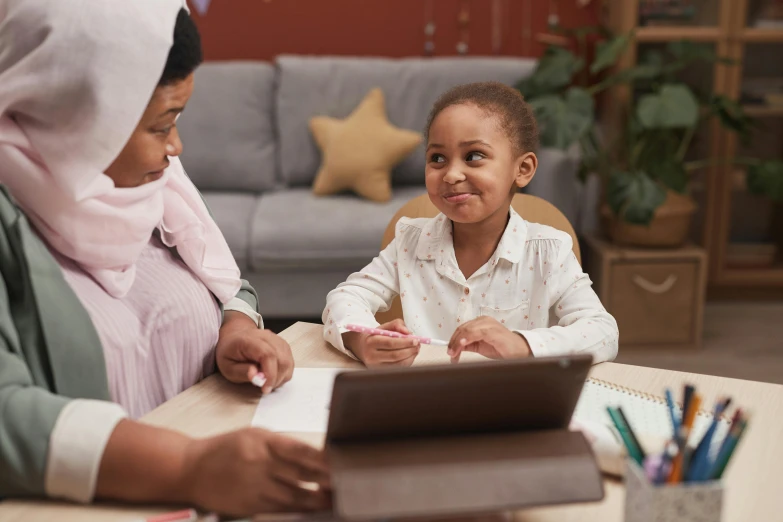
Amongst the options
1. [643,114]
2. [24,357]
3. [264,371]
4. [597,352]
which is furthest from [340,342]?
[643,114]

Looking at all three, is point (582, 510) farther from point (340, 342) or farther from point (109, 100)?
point (109, 100)

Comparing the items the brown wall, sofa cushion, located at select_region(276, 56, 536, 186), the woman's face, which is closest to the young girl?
the woman's face

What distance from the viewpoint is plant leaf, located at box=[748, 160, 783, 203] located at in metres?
3.33

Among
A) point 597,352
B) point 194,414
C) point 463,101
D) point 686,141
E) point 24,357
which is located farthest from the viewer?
point 686,141

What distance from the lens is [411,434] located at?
30.7 inches

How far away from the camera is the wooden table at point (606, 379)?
83 centimetres

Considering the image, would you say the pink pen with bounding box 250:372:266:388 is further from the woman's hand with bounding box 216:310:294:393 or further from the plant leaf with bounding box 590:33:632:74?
the plant leaf with bounding box 590:33:632:74

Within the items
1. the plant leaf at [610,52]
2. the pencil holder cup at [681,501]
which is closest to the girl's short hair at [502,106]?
the pencil holder cup at [681,501]

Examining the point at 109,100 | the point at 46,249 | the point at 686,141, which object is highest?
the point at 109,100

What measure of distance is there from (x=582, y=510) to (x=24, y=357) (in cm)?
61

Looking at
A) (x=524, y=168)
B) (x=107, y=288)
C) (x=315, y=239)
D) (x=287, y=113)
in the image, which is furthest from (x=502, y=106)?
(x=287, y=113)

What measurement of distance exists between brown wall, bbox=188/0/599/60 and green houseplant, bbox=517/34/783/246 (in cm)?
53

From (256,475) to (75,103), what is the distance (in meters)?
0.46

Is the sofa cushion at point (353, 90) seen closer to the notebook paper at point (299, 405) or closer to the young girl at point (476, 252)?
the young girl at point (476, 252)
